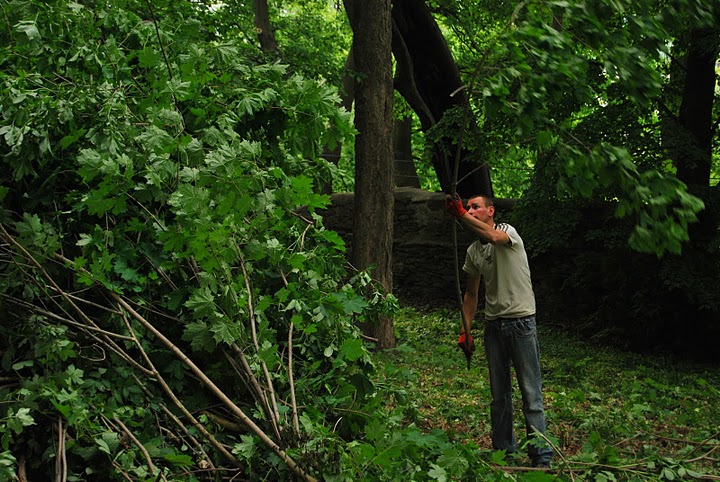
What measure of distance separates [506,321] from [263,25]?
10938 mm

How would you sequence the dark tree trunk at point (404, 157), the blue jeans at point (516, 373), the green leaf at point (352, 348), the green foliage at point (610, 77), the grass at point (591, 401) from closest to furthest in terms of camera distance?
1. the green foliage at point (610, 77)
2. the green leaf at point (352, 348)
3. the grass at point (591, 401)
4. the blue jeans at point (516, 373)
5. the dark tree trunk at point (404, 157)

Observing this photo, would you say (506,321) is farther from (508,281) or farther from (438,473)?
(438,473)

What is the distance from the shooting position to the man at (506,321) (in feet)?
17.8

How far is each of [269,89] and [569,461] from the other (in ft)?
8.07

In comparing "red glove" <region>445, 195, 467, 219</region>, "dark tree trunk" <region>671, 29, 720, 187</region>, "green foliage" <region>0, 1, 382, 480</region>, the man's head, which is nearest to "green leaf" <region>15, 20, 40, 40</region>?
"green foliage" <region>0, 1, 382, 480</region>

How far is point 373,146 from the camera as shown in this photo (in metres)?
9.15

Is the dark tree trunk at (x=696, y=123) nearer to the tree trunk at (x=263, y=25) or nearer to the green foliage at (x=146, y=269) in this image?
the tree trunk at (x=263, y=25)

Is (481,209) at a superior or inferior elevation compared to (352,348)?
superior

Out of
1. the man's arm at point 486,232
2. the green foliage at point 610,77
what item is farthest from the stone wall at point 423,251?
the green foliage at point 610,77

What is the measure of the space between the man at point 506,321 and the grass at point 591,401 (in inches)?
10.5

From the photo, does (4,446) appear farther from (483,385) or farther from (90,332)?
(483,385)

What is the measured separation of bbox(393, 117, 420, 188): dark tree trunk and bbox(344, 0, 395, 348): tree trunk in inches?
378

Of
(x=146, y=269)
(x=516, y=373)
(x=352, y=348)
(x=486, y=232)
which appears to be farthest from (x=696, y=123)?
(x=146, y=269)

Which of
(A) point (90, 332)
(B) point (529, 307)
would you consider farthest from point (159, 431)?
(B) point (529, 307)
